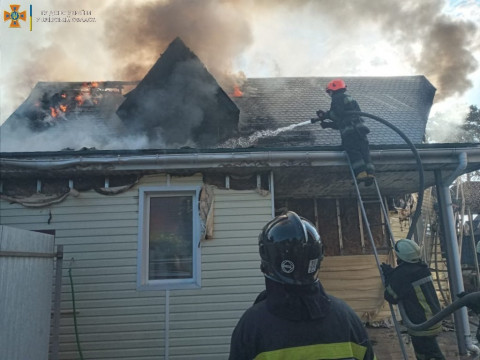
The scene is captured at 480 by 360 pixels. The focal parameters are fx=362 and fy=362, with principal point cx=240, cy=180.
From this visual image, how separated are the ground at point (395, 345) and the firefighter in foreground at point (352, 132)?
2853 mm

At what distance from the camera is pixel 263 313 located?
57.6 inches

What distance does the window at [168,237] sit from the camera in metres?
5.20

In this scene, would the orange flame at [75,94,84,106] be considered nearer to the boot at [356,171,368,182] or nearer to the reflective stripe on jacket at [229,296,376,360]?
the boot at [356,171,368,182]

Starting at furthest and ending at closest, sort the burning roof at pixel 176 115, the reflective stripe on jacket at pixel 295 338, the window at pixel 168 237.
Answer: the burning roof at pixel 176 115
the window at pixel 168 237
the reflective stripe on jacket at pixel 295 338

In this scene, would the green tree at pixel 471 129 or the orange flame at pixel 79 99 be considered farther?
the green tree at pixel 471 129

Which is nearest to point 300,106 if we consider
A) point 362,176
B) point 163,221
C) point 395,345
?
point 362,176

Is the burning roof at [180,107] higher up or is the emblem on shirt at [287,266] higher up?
the burning roof at [180,107]

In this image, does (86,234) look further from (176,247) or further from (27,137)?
(27,137)

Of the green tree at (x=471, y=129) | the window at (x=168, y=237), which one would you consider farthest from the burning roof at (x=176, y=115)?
the green tree at (x=471, y=129)

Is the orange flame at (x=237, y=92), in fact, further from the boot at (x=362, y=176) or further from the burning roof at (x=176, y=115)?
the boot at (x=362, y=176)

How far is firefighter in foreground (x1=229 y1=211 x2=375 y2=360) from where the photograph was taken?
4.53ft

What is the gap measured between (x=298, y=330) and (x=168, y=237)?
4172 millimetres

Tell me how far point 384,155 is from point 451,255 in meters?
1.92

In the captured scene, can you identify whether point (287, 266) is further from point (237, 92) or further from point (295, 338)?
point (237, 92)
